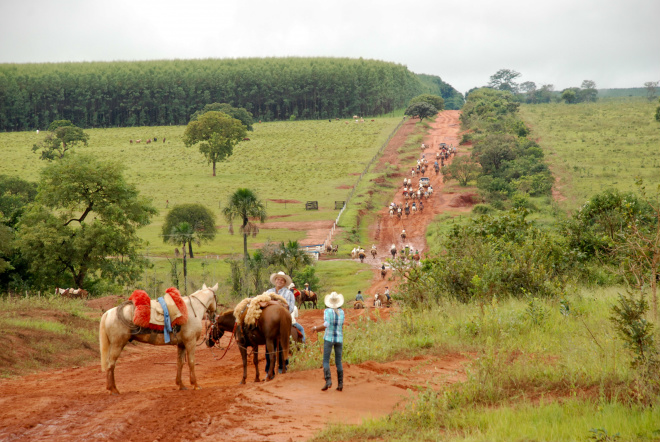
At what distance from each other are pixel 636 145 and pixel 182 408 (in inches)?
2649

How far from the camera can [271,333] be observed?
34.7 ft

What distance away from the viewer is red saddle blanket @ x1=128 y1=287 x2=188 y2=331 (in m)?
10.2

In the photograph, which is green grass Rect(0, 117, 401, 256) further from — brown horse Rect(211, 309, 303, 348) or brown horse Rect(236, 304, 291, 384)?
brown horse Rect(236, 304, 291, 384)

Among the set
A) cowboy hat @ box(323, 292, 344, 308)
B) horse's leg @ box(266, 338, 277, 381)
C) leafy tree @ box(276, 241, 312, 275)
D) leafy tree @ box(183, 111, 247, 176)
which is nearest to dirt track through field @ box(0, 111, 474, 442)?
horse's leg @ box(266, 338, 277, 381)

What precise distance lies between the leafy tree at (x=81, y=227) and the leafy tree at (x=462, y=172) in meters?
35.0

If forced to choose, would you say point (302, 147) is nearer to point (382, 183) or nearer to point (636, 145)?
point (382, 183)

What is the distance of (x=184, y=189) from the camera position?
59594 mm

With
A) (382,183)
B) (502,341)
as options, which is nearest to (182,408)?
(502,341)

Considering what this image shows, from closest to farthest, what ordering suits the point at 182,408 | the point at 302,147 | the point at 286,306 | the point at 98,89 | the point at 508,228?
the point at 182,408 → the point at 286,306 → the point at 508,228 → the point at 302,147 → the point at 98,89

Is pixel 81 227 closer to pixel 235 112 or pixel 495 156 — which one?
pixel 495 156

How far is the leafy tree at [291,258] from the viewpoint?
3097 cm

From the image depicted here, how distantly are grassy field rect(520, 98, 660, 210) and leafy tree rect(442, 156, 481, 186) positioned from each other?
7358 millimetres

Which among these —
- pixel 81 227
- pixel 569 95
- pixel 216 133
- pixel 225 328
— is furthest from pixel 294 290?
pixel 569 95

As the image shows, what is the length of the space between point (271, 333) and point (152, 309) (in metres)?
2.04
